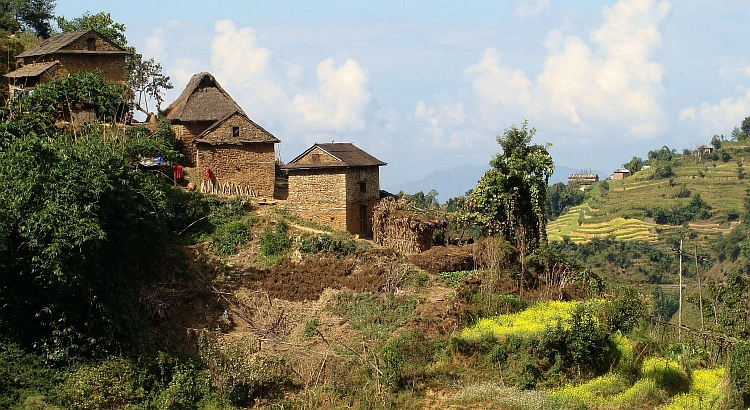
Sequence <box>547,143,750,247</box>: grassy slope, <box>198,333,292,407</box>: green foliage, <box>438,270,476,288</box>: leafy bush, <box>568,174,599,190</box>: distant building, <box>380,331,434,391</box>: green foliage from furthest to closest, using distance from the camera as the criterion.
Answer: <box>568,174,599,190</box>: distant building
<box>547,143,750,247</box>: grassy slope
<box>438,270,476,288</box>: leafy bush
<box>380,331,434,391</box>: green foliage
<box>198,333,292,407</box>: green foliage

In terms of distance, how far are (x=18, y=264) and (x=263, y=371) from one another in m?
5.83

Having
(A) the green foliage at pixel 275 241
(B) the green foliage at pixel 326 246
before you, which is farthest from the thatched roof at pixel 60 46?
(B) the green foliage at pixel 326 246

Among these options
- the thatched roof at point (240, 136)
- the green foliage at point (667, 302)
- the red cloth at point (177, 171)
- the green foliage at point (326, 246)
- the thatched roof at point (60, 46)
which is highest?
the thatched roof at point (60, 46)

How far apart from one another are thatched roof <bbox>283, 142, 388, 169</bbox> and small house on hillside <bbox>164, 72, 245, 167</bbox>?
4589 millimetres

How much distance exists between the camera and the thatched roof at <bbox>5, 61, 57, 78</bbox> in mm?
29172

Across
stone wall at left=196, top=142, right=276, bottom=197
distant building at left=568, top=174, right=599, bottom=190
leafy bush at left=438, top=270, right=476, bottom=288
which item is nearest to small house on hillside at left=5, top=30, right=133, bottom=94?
stone wall at left=196, top=142, right=276, bottom=197

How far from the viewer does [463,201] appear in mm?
26469

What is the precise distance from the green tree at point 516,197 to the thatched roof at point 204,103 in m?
9.35

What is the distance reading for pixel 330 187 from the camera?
2506 centimetres

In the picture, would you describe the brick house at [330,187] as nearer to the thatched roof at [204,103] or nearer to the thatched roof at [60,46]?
the thatched roof at [204,103]

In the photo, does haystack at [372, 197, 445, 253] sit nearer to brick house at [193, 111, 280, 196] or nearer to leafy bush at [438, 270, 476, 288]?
leafy bush at [438, 270, 476, 288]

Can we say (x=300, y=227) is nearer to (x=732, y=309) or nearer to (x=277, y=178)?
(x=277, y=178)

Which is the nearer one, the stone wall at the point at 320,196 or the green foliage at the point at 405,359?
the green foliage at the point at 405,359

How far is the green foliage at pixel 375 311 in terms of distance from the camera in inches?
813
